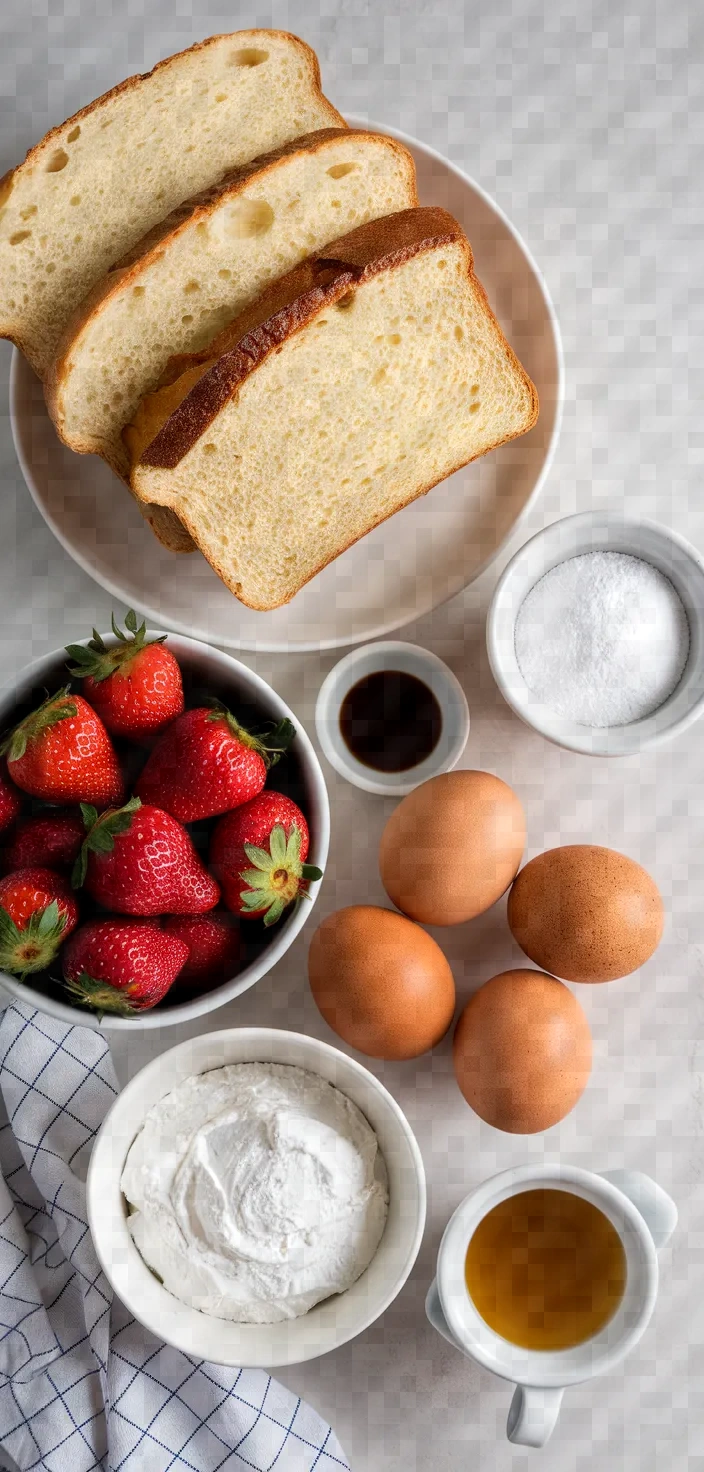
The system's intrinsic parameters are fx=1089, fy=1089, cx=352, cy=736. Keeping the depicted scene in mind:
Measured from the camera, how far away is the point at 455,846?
103 centimetres

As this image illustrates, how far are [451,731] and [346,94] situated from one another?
2.35ft

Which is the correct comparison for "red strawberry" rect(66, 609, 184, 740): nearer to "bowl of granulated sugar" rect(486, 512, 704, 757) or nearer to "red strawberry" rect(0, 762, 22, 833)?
"red strawberry" rect(0, 762, 22, 833)

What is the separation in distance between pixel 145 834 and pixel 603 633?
1.68 feet

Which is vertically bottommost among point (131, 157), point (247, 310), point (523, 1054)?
point (523, 1054)

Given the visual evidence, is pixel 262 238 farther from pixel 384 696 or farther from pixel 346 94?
pixel 384 696

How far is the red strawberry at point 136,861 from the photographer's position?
2.91 feet

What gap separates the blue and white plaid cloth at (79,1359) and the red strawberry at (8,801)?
0.28m

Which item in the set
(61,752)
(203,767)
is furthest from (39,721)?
(203,767)

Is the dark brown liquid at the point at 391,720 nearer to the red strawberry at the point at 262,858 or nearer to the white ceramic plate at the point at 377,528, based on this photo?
the white ceramic plate at the point at 377,528

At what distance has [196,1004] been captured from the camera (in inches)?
37.1

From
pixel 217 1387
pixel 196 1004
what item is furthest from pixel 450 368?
A: pixel 217 1387

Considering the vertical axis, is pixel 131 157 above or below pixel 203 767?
above

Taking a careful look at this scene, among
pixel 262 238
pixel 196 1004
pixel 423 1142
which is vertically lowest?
pixel 423 1142

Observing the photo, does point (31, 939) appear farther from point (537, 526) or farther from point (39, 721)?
point (537, 526)
